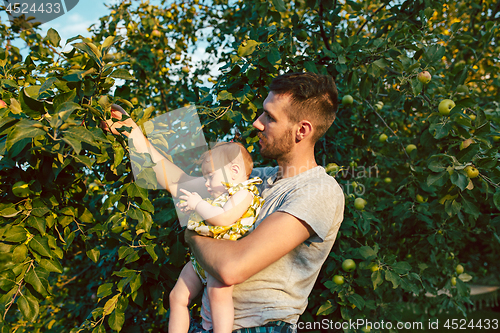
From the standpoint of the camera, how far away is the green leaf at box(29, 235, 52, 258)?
138 centimetres

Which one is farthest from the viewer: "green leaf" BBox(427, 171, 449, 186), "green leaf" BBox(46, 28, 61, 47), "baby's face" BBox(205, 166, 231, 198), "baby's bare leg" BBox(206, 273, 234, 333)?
"green leaf" BBox(427, 171, 449, 186)

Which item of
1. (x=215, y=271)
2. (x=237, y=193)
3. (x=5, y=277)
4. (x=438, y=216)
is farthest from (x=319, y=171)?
(x=438, y=216)

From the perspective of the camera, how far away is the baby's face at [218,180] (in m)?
1.70

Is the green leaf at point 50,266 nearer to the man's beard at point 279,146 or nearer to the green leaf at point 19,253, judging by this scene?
the green leaf at point 19,253

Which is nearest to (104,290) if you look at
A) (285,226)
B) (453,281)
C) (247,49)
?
(285,226)

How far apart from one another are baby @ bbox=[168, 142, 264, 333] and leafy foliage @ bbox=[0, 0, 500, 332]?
210mm

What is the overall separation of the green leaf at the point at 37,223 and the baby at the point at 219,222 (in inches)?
22.1

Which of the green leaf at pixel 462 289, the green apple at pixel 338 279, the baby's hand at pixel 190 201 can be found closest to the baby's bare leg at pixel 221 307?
the baby's hand at pixel 190 201

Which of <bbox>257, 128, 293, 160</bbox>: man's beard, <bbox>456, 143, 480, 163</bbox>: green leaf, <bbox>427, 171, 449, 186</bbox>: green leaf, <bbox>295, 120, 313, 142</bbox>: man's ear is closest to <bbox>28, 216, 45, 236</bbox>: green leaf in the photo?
<bbox>257, 128, 293, 160</bbox>: man's beard

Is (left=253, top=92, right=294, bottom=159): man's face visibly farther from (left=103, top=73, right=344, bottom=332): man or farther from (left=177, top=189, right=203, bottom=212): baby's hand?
(left=177, top=189, right=203, bottom=212): baby's hand

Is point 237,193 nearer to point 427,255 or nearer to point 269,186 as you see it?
point 269,186

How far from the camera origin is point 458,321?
6.19 m

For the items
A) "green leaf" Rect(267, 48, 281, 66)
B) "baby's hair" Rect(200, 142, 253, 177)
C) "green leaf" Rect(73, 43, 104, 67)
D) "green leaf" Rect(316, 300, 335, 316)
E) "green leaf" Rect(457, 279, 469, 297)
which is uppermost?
"green leaf" Rect(73, 43, 104, 67)

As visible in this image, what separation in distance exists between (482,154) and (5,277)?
8.16 ft
